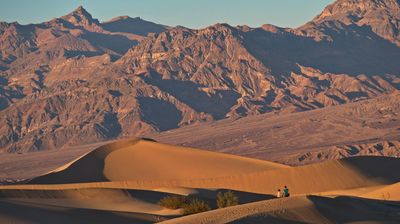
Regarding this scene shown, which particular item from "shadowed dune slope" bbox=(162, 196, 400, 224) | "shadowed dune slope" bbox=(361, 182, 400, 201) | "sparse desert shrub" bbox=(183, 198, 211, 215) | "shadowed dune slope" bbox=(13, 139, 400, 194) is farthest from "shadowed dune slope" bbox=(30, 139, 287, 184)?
"shadowed dune slope" bbox=(162, 196, 400, 224)

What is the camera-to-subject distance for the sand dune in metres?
32.5

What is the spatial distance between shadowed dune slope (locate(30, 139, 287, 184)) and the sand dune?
0.07 metres

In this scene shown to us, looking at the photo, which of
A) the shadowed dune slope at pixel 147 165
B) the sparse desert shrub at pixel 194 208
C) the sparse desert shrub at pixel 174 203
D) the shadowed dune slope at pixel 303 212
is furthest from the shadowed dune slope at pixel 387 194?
the shadowed dune slope at pixel 147 165

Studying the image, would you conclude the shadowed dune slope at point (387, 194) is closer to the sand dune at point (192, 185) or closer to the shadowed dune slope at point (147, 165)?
the sand dune at point (192, 185)

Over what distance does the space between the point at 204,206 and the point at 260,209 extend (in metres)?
7.29

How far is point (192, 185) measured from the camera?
6141cm

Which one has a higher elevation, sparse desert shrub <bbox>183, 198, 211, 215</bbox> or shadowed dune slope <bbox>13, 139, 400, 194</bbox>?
shadowed dune slope <bbox>13, 139, 400, 194</bbox>

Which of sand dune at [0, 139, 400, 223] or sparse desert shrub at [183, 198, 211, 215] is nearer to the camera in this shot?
sand dune at [0, 139, 400, 223]

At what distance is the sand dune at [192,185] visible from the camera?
32.5m

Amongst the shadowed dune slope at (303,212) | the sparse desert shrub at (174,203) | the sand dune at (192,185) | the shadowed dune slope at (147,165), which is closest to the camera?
the shadowed dune slope at (303,212)

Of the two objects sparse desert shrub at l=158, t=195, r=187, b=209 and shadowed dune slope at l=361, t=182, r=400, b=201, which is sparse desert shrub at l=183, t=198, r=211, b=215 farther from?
shadowed dune slope at l=361, t=182, r=400, b=201

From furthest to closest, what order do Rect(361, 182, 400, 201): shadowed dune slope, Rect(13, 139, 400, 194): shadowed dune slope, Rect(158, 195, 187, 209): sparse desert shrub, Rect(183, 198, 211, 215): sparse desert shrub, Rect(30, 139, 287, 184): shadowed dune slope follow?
Rect(30, 139, 287, 184): shadowed dune slope → Rect(13, 139, 400, 194): shadowed dune slope → Rect(361, 182, 400, 201): shadowed dune slope → Rect(158, 195, 187, 209): sparse desert shrub → Rect(183, 198, 211, 215): sparse desert shrub

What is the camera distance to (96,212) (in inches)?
1385

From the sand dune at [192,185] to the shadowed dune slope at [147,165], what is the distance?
0.07 metres
